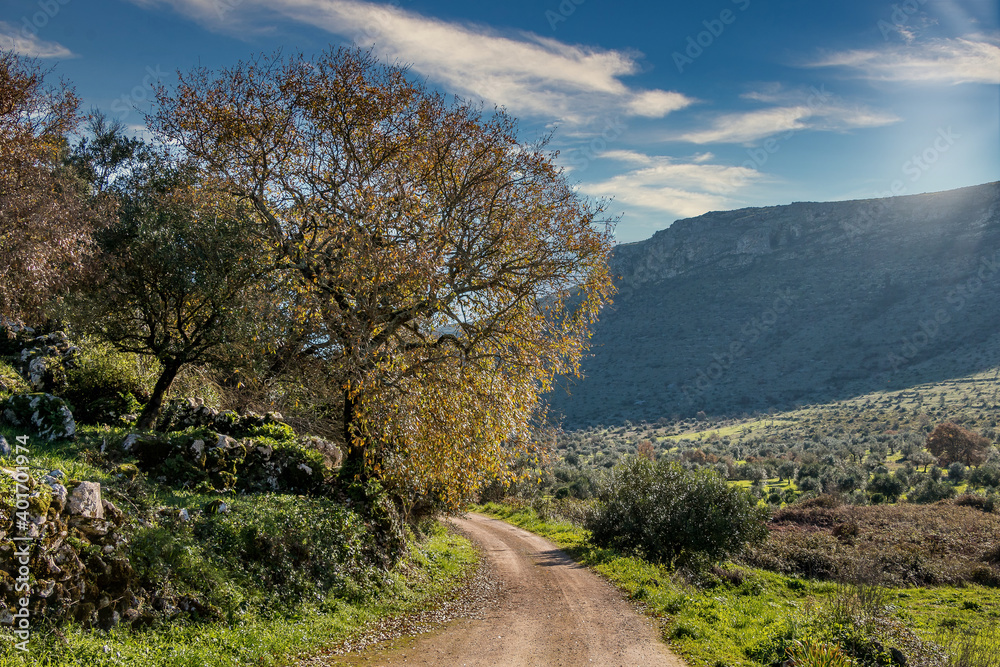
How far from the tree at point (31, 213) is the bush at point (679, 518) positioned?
19191mm

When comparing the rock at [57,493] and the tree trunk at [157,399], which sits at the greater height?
the tree trunk at [157,399]

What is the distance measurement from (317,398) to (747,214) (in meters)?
149

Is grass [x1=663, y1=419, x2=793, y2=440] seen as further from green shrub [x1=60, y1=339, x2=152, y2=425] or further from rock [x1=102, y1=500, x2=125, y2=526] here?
rock [x1=102, y1=500, x2=125, y2=526]

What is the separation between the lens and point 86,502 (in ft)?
26.5

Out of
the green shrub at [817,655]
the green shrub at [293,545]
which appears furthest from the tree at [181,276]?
the green shrub at [817,655]

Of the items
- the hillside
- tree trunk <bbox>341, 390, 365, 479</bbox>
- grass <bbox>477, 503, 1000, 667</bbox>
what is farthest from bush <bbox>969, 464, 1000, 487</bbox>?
tree trunk <bbox>341, 390, 365, 479</bbox>

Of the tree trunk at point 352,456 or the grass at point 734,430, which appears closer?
the tree trunk at point 352,456

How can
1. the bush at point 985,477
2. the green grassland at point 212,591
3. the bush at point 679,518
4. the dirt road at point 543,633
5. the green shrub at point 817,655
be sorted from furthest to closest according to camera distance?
the bush at point 985,477 → the bush at point 679,518 → the dirt road at point 543,633 → the green shrub at point 817,655 → the green grassland at point 212,591

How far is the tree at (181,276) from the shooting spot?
44.7 feet

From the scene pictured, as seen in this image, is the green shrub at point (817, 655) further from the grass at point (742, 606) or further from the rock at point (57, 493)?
the rock at point (57, 493)

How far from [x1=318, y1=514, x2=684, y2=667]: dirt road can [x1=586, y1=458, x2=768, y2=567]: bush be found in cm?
429

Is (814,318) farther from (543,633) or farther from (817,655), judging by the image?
(543,633)

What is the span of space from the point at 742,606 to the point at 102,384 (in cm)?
1849

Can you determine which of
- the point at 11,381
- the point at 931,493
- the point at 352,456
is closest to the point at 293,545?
the point at 352,456
